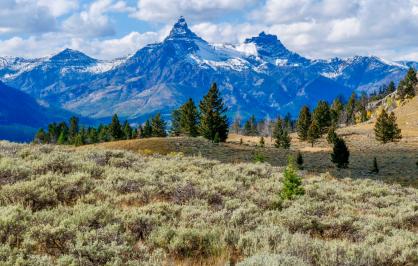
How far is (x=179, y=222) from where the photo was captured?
9.04m

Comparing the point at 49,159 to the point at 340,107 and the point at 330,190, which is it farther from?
the point at 340,107

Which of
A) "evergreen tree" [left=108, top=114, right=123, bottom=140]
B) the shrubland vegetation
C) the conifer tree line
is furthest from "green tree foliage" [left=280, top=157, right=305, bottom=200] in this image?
"evergreen tree" [left=108, top=114, right=123, bottom=140]

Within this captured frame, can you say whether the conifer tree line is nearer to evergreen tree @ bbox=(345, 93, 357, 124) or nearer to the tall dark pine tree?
the tall dark pine tree

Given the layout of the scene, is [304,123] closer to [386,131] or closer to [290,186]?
[386,131]

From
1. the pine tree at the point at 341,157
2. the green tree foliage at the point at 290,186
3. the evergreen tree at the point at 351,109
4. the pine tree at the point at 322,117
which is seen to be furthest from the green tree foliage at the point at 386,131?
the evergreen tree at the point at 351,109

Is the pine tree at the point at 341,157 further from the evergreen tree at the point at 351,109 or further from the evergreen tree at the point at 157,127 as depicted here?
the evergreen tree at the point at 351,109

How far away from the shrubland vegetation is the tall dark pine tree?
62149 millimetres

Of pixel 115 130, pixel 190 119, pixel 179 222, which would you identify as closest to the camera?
pixel 179 222

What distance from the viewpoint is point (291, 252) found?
24.5 feet

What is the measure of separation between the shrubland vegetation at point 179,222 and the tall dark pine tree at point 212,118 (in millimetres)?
62149

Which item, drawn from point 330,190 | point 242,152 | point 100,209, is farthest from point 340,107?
point 100,209

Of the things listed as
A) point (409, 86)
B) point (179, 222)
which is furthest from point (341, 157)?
point (409, 86)

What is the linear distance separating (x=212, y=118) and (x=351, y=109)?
4529 inches

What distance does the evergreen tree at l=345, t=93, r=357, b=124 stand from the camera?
175625 millimetres
